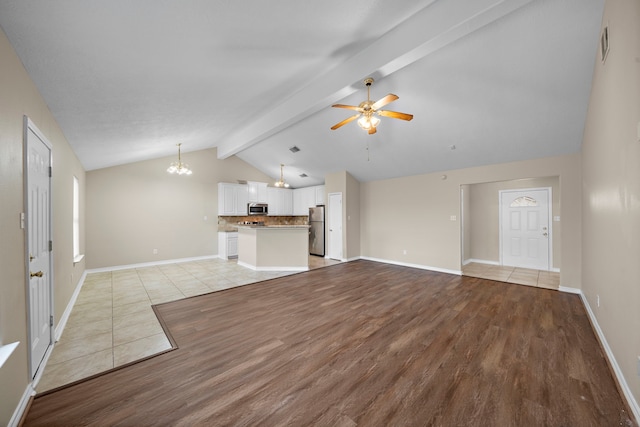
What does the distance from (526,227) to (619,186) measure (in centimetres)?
Result: 486

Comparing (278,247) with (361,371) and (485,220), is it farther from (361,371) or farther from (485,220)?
(485,220)

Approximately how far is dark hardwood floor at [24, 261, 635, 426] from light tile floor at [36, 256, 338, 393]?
0.75 ft

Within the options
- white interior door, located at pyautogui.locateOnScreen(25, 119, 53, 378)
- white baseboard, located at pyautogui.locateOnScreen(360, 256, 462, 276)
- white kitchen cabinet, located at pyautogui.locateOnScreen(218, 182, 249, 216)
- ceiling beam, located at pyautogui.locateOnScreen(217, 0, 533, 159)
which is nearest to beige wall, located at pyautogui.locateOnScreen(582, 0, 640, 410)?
ceiling beam, located at pyautogui.locateOnScreen(217, 0, 533, 159)

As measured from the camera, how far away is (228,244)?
7.39 meters

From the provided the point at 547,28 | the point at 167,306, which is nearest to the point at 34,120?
the point at 167,306

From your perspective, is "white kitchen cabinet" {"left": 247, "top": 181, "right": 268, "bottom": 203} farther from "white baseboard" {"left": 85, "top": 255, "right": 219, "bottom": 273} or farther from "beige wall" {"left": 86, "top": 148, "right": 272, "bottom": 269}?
"white baseboard" {"left": 85, "top": 255, "right": 219, "bottom": 273}

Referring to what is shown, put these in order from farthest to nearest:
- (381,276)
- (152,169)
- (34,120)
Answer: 1. (152,169)
2. (381,276)
3. (34,120)

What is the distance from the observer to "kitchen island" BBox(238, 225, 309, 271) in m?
5.91

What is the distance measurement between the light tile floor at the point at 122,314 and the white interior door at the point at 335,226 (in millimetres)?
1228

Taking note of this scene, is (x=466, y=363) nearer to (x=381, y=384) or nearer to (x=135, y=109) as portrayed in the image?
(x=381, y=384)

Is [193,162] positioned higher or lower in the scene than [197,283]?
higher

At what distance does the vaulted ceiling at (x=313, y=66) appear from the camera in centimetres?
184

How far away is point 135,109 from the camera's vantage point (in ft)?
10.5

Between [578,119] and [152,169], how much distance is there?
343 inches
